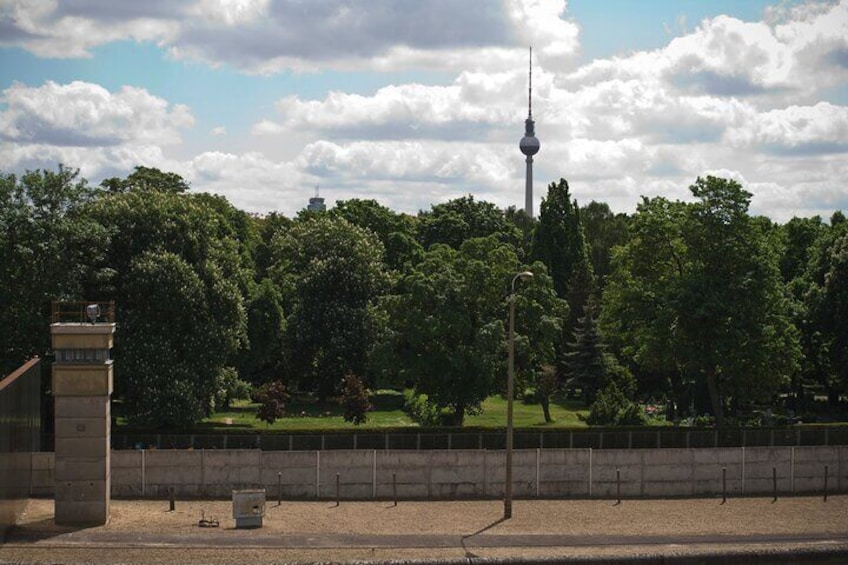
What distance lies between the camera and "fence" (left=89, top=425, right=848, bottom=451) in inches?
2044

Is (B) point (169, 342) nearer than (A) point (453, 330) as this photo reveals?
Yes

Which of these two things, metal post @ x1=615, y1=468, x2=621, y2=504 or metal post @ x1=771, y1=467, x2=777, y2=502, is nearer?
metal post @ x1=615, y1=468, x2=621, y2=504

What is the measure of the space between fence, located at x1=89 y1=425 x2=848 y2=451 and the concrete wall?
651 cm

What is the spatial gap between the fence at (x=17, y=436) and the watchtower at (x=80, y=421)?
4.53 feet

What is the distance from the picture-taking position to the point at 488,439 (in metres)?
54.1

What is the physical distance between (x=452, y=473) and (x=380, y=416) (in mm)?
33292

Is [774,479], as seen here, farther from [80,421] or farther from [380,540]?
[80,421]

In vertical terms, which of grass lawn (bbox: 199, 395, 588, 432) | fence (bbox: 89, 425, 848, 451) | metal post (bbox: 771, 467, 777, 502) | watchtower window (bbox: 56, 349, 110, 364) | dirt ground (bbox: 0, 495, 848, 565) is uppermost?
watchtower window (bbox: 56, 349, 110, 364)

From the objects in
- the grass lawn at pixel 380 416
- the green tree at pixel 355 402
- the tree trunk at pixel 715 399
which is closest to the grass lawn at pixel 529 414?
the grass lawn at pixel 380 416

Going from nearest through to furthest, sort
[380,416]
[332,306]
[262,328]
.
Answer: [380,416], [332,306], [262,328]

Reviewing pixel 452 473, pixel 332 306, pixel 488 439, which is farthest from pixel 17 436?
pixel 332 306

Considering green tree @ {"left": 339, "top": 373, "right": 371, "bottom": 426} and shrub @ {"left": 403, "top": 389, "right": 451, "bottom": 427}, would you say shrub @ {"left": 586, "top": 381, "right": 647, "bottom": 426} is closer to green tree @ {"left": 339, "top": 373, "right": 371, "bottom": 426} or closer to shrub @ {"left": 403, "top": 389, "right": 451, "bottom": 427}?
shrub @ {"left": 403, "top": 389, "right": 451, "bottom": 427}

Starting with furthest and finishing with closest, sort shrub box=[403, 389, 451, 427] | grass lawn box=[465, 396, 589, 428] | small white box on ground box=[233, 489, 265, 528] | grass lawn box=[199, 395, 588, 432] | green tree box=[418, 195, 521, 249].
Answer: green tree box=[418, 195, 521, 249]
grass lawn box=[465, 396, 589, 428]
grass lawn box=[199, 395, 588, 432]
shrub box=[403, 389, 451, 427]
small white box on ground box=[233, 489, 265, 528]

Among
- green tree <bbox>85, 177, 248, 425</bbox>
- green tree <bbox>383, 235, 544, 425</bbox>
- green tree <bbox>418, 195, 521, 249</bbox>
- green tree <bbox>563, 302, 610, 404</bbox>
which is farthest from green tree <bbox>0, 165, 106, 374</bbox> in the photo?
green tree <bbox>418, 195, 521, 249</bbox>
